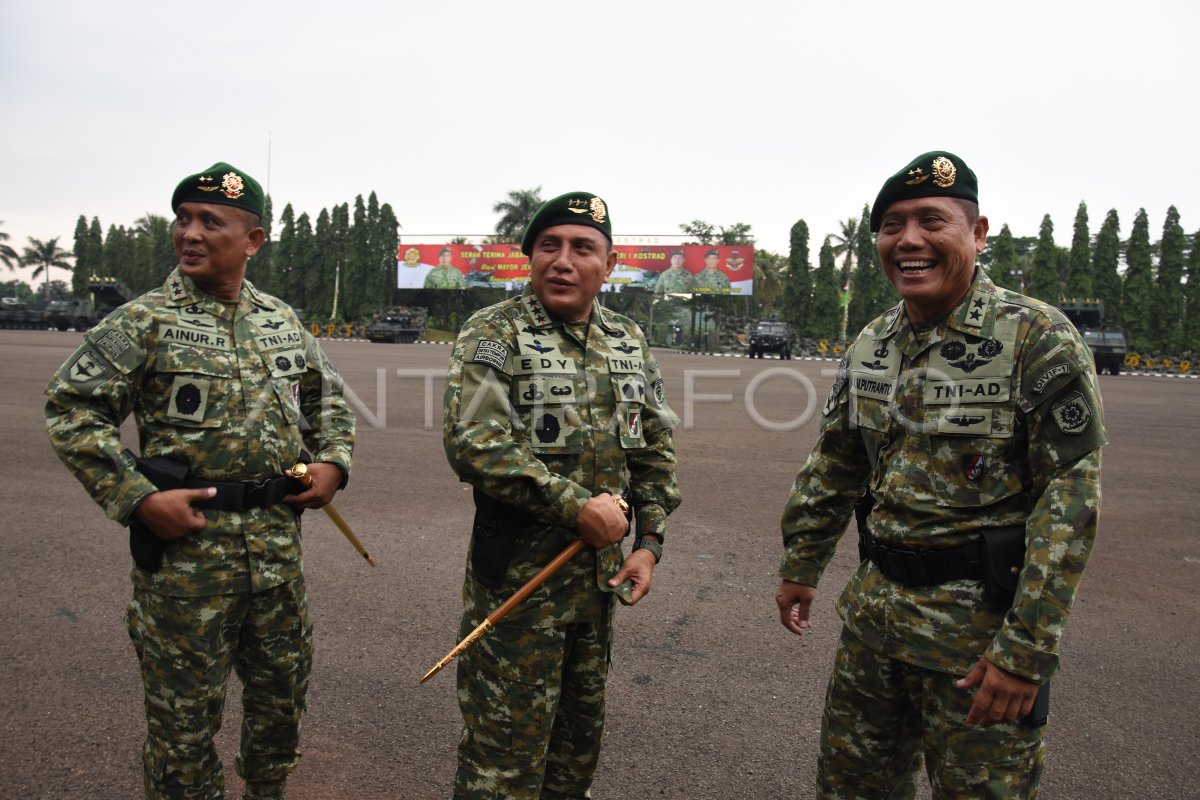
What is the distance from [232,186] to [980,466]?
2271 mm

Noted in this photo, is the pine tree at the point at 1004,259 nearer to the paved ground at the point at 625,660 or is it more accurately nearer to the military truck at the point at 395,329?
the military truck at the point at 395,329

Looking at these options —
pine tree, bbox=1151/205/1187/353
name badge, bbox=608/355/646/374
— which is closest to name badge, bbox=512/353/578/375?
name badge, bbox=608/355/646/374

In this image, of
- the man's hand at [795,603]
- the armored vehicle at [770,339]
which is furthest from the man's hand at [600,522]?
the armored vehicle at [770,339]

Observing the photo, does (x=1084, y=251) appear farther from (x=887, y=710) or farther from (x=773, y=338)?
(x=887, y=710)

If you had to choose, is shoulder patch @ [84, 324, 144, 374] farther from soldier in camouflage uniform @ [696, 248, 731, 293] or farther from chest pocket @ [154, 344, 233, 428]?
soldier in camouflage uniform @ [696, 248, 731, 293]

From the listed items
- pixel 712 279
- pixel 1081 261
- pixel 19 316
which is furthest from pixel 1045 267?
pixel 19 316

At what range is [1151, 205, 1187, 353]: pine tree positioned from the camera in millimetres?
43688

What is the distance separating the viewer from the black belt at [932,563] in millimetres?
1986

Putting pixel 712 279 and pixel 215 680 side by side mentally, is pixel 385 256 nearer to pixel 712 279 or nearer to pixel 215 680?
pixel 712 279

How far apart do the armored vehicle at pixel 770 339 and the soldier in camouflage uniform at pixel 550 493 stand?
35610mm

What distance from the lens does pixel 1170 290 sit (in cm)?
4388

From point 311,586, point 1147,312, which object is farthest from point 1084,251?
point 311,586

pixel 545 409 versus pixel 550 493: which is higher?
pixel 545 409

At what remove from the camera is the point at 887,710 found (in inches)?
83.9
